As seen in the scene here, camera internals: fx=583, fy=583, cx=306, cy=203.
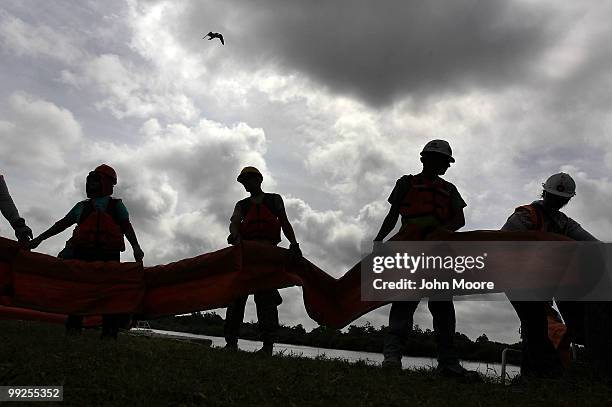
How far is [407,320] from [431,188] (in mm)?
1469

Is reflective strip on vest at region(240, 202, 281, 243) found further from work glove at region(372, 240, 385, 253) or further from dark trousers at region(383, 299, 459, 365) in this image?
dark trousers at region(383, 299, 459, 365)

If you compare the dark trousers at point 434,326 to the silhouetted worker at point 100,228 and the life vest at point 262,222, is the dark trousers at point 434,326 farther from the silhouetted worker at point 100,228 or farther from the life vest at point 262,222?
the silhouetted worker at point 100,228

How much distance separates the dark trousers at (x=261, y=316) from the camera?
7.33 metres

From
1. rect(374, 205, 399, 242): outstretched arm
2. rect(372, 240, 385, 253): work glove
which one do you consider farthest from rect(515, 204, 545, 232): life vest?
rect(372, 240, 385, 253): work glove

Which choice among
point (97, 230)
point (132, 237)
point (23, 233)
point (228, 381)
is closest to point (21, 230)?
point (23, 233)

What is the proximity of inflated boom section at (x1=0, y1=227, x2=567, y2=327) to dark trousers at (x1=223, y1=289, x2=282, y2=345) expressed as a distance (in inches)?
7.0

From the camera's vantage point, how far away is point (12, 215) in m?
7.61

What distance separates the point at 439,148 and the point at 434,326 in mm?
1915

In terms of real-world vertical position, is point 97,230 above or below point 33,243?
above

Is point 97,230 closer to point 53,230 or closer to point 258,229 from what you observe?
point 53,230

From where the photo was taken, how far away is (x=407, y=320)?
6.38 metres

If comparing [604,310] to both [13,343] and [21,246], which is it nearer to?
[13,343]

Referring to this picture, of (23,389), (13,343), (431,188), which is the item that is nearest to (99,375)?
(23,389)

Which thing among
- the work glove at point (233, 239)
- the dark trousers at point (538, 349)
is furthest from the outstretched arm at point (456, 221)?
the work glove at point (233, 239)
